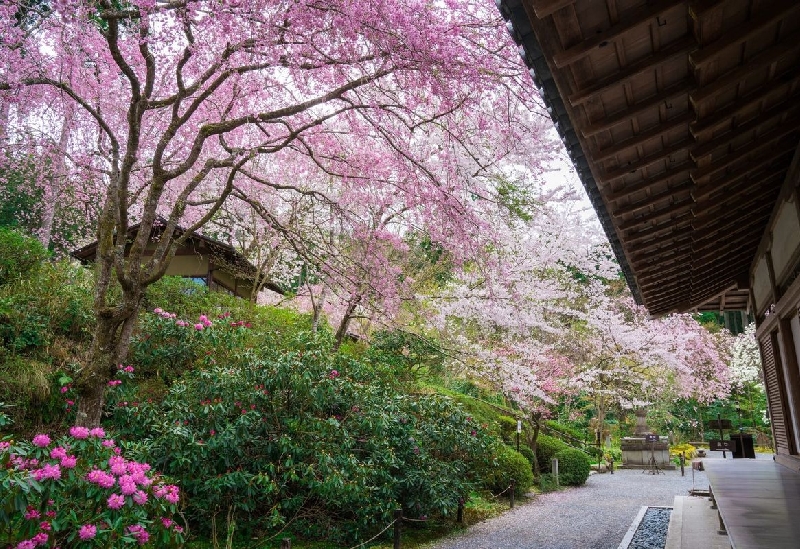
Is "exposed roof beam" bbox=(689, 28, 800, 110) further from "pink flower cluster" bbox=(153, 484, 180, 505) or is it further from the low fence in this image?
the low fence

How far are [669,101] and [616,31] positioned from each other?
76 centimetres

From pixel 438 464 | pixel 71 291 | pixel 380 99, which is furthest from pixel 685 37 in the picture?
pixel 71 291

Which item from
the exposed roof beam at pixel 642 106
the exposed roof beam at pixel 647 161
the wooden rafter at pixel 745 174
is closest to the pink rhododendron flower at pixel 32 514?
the exposed roof beam at pixel 642 106

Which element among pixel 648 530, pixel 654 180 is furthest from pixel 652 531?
pixel 654 180

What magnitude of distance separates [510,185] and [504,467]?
670cm

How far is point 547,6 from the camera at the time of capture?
180 cm

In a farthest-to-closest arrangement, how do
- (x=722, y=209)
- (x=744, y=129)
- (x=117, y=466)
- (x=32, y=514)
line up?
(x=722, y=209) < (x=117, y=466) < (x=32, y=514) < (x=744, y=129)

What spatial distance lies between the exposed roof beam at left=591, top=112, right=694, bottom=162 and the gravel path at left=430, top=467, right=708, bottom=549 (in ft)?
18.9

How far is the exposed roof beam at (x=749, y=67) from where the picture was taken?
2.29 m

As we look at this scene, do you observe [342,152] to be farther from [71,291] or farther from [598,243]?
[598,243]

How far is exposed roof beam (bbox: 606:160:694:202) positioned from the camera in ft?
11.0

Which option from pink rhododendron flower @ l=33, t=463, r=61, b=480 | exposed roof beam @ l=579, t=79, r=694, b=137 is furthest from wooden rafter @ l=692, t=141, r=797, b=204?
pink rhododendron flower @ l=33, t=463, r=61, b=480

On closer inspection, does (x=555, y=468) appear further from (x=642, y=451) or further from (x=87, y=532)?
(x=87, y=532)

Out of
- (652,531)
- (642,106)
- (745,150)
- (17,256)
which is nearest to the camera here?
(642,106)
